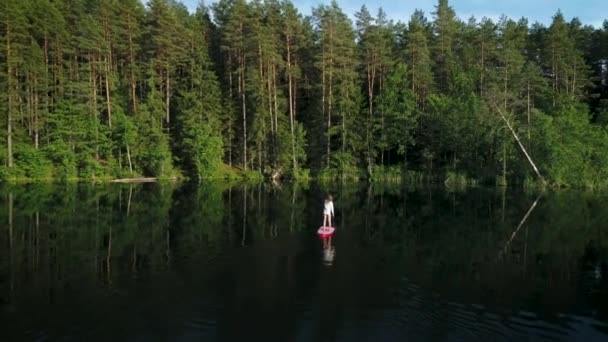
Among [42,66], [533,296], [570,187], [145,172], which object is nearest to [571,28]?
[570,187]

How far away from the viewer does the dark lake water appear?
10938 mm

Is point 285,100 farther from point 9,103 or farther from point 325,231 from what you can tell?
point 325,231

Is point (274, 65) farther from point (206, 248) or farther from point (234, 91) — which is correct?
point (206, 248)

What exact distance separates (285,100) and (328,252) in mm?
43124

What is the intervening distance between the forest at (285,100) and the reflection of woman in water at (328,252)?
115ft

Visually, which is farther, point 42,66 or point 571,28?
point 571,28

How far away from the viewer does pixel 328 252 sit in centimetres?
1842

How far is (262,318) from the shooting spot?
11.4 meters

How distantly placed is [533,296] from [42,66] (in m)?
50.9

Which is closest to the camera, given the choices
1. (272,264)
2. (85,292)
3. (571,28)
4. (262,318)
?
(262,318)

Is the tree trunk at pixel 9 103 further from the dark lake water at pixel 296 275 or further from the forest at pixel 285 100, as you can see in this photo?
the dark lake water at pixel 296 275

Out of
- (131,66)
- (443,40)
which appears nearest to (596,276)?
(131,66)

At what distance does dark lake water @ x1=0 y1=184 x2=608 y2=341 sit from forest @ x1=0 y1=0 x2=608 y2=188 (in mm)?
23307

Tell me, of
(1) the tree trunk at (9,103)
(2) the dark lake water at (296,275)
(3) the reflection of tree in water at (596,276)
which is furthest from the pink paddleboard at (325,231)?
(1) the tree trunk at (9,103)
